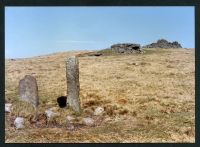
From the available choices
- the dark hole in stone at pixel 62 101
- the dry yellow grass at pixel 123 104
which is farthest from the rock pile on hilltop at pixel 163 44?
the dark hole in stone at pixel 62 101

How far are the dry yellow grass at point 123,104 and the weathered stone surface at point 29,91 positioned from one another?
43cm

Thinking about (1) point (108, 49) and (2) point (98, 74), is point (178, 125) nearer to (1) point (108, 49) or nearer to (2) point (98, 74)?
(2) point (98, 74)

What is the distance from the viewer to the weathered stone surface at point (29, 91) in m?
21.7

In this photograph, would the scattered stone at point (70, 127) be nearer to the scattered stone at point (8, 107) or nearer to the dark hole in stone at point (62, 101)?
the dark hole in stone at point (62, 101)

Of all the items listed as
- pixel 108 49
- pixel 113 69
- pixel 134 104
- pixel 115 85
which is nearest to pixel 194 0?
pixel 134 104

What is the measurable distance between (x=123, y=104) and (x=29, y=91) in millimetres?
5398

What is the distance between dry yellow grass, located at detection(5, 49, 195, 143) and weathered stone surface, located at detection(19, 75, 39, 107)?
1.40ft

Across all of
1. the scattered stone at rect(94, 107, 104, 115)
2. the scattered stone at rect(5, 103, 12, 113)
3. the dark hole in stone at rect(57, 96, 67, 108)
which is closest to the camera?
the scattered stone at rect(5, 103, 12, 113)

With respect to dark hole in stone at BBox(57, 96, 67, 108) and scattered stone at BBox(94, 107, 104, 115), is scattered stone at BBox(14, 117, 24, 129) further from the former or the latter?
scattered stone at BBox(94, 107, 104, 115)

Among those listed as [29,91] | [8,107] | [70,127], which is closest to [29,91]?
[29,91]

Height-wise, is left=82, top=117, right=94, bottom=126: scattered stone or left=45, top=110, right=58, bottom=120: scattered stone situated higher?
left=45, top=110, right=58, bottom=120: scattered stone

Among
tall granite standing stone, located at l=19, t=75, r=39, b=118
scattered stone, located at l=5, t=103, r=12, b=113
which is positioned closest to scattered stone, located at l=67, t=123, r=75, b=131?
tall granite standing stone, located at l=19, t=75, r=39, b=118

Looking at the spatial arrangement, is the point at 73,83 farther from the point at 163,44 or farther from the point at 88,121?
the point at 163,44

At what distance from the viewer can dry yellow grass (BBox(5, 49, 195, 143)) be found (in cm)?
1731
